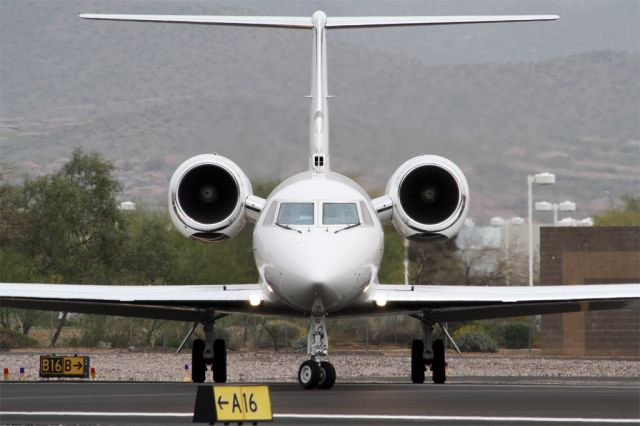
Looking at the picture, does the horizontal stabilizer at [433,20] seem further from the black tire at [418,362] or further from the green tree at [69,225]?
the green tree at [69,225]

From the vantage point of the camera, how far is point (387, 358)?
33.6m

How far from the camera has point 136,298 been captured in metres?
21.8

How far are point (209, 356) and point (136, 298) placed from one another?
6.16ft

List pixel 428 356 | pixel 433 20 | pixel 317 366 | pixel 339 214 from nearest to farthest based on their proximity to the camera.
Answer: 1. pixel 317 366
2. pixel 339 214
3. pixel 428 356
4. pixel 433 20

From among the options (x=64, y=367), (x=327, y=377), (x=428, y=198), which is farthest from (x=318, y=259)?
(x=64, y=367)

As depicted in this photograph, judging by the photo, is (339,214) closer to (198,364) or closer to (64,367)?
(198,364)

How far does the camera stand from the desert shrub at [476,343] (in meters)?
40.8

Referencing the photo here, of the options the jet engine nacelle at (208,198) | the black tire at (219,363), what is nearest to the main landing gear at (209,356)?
the black tire at (219,363)

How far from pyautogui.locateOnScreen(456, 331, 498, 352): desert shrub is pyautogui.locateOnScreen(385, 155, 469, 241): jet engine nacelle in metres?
18.2

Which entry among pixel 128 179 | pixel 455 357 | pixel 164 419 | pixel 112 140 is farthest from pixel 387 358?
pixel 112 140

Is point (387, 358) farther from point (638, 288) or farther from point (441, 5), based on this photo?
point (441, 5)

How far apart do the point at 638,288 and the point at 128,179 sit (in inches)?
1619

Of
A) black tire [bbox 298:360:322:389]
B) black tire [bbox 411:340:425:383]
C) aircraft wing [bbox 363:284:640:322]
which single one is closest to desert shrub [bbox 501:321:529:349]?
black tire [bbox 411:340:425:383]

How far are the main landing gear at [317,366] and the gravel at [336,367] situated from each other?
5460 mm
